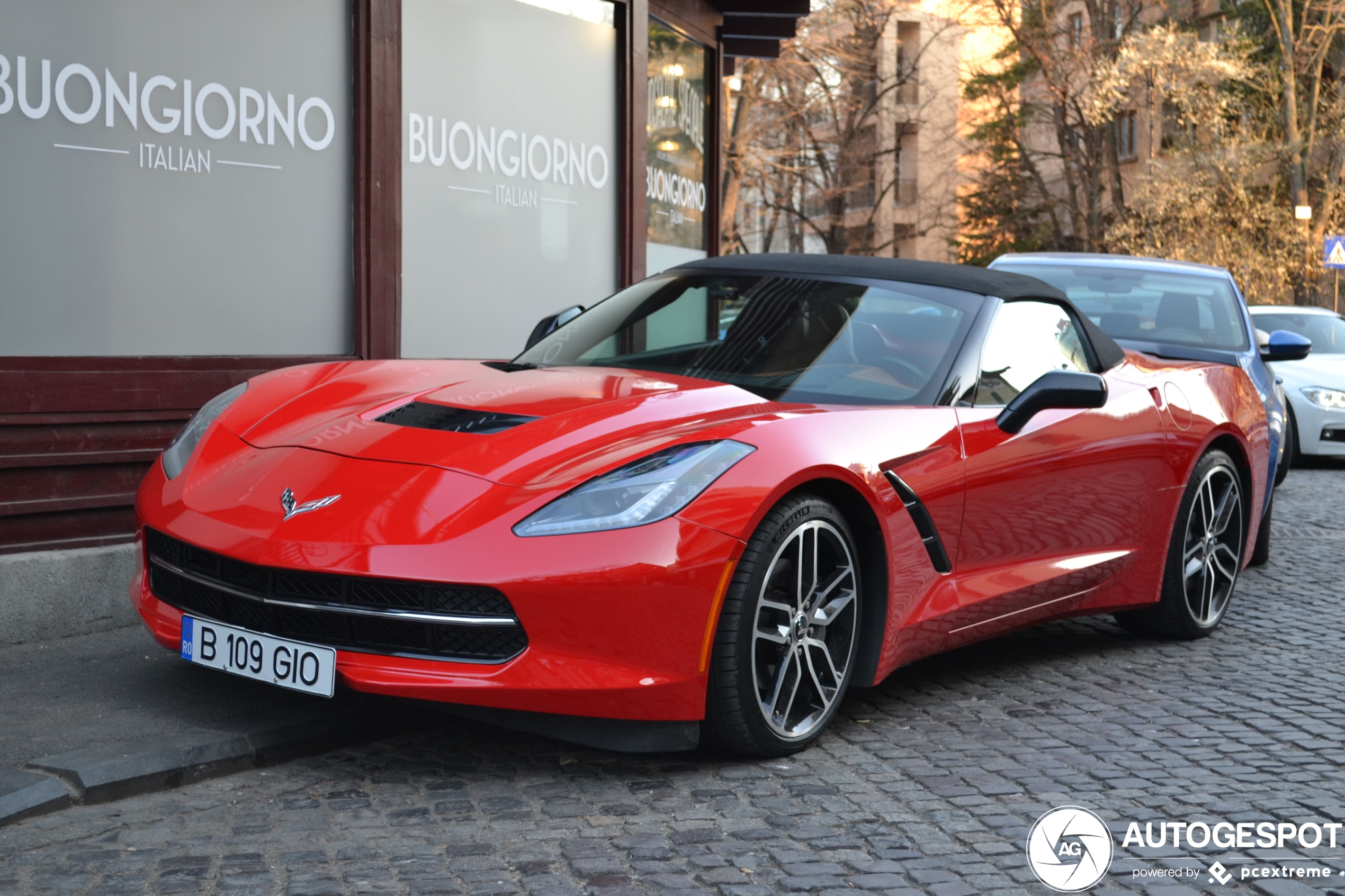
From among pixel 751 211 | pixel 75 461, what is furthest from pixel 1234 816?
pixel 751 211

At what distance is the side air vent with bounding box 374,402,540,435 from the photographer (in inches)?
156

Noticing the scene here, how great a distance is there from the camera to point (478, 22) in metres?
8.10

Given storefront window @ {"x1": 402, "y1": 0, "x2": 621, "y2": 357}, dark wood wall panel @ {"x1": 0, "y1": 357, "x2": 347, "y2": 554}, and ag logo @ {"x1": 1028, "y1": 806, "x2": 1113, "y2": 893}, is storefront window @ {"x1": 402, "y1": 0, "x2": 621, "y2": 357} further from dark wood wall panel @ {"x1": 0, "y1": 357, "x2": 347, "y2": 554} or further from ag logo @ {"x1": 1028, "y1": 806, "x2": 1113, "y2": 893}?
ag logo @ {"x1": 1028, "y1": 806, "x2": 1113, "y2": 893}

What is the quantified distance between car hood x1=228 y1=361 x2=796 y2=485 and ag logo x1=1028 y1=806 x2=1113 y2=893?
1288 millimetres

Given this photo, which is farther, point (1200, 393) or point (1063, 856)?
point (1200, 393)

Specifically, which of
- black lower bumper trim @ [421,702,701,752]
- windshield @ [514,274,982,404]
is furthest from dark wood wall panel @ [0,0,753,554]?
black lower bumper trim @ [421,702,701,752]

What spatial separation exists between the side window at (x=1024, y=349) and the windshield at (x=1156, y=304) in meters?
2.83

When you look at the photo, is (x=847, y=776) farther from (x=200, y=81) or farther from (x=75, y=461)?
(x=200, y=81)

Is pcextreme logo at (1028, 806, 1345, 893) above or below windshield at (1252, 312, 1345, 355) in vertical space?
below

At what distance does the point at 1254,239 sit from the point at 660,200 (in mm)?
22927

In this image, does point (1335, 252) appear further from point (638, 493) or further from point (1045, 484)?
point (638, 493)

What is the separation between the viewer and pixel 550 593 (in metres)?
3.49

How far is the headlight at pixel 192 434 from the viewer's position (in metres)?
4.30

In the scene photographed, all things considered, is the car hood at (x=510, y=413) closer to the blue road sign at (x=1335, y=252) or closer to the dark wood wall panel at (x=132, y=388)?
the dark wood wall panel at (x=132, y=388)
